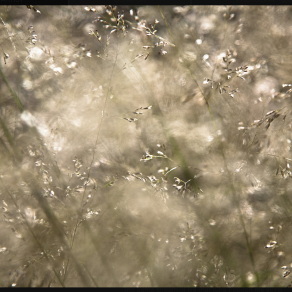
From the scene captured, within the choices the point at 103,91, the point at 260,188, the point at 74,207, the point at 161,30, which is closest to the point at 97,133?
the point at 103,91

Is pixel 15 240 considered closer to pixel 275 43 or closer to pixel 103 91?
pixel 103 91

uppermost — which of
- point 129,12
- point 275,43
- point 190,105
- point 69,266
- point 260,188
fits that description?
point 129,12

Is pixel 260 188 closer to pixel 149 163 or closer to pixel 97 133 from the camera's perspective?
pixel 149 163

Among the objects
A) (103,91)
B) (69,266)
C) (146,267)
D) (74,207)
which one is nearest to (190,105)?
(103,91)

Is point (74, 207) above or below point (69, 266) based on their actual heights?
above

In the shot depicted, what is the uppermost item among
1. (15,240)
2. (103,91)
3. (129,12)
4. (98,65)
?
(129,12)

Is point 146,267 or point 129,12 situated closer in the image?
point 129,12
